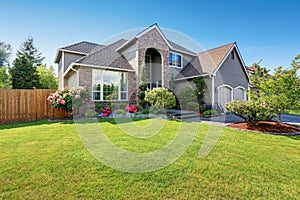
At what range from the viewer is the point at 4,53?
38.1 metres

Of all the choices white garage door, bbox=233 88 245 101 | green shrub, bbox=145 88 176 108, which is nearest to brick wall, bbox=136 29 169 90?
green shrub, bbox=145 88 176 108

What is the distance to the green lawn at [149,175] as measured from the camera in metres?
2.61

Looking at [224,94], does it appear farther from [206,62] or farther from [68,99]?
[68,99]

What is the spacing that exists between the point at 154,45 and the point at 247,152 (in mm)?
11554

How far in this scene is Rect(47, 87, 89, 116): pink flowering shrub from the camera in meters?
9.45

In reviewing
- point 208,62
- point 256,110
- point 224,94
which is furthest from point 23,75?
point 256,110

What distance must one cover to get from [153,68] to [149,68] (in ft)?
1.36

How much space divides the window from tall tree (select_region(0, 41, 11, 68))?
1728 inches

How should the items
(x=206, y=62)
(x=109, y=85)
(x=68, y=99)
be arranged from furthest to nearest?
(x=206, y=62) < (x=109, y=85) < (x=68, y=99)

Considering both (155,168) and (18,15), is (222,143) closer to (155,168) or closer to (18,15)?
(155,168)

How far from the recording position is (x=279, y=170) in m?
3.49

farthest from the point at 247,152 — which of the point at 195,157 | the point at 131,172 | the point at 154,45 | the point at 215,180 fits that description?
the point at 154,45

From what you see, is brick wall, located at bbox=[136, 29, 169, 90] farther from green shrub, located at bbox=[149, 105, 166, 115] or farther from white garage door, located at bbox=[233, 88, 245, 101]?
white garage door, located at bbox=[233, 88, 245, 101]

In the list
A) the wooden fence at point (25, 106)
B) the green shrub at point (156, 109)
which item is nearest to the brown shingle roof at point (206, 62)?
the green shrub at point (156, 109)
